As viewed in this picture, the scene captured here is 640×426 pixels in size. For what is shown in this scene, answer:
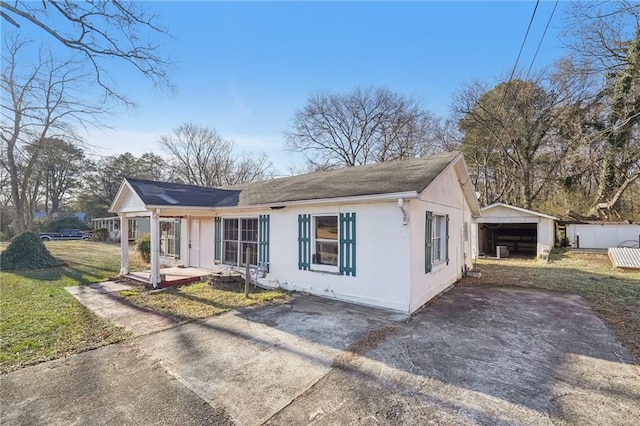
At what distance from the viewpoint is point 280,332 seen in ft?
17.1

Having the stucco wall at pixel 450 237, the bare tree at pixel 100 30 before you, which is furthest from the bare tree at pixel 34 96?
the stucco wall at pixel 450 237

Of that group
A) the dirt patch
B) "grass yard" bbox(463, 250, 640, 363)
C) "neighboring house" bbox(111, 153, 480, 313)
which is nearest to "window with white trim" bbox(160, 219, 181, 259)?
"neighboring house" bbox(111, 153, 480, 313)

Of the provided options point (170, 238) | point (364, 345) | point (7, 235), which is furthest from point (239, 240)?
point (7, 235)

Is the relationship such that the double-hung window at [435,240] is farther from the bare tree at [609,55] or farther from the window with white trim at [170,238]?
the window with white trim at [170,238]


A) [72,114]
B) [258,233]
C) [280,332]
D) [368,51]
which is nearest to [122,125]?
[72,114]

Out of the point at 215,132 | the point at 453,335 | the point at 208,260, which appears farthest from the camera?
the point at 215,132

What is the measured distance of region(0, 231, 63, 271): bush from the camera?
12.5m

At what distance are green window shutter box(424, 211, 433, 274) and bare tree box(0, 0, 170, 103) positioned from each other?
798 cm

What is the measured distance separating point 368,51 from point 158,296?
1085cm

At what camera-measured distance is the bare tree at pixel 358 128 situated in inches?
1035

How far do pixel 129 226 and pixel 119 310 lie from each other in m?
26.5

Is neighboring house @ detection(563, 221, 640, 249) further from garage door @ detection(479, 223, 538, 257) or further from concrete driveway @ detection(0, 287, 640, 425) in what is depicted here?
concrete driveway @ detection(0, 287, 640, 425)

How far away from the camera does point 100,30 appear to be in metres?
7.17

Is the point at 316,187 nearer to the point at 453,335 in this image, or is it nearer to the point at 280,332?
the point at 280,332
